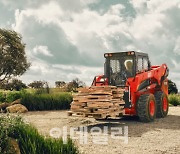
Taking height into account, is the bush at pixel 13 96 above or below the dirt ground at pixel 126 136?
above

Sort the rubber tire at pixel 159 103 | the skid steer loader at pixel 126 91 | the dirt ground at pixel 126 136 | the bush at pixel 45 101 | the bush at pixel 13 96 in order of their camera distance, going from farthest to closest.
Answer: the bush at pixel 13 96, the bush at pixel 45 101, the rubber tire at pixel 159 103, the skid steer loader at pixel 126 91, the dirt ground at pixel 126 136

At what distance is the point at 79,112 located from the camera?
12461 millimetres

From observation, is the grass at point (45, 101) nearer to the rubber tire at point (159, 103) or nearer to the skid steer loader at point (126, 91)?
the skid steer loader at point (126, 91)

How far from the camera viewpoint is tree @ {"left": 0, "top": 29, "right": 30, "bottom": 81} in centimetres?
3703

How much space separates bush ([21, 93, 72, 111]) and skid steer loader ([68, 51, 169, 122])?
242 inches

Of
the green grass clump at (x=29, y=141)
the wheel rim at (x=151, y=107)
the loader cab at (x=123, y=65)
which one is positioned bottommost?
the green grass clump at (x=29, y=141)

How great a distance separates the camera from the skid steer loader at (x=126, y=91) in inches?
484

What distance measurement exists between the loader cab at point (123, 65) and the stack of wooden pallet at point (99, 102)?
1.35 metres

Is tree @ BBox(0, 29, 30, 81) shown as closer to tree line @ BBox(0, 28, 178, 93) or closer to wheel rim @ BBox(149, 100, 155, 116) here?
tree line @ BBox(0, 28, 178, 93)

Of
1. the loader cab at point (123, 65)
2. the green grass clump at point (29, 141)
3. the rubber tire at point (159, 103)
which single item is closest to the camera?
the green grass clump at point (29, 141)

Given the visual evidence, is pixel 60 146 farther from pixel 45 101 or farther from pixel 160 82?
pixel 45 101

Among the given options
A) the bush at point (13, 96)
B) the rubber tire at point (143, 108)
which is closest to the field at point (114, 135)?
the rubber tire at point (143, 108)

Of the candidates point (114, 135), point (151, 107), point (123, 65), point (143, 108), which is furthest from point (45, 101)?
point (114, 135)

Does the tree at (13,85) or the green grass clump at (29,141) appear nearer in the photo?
the green grass clump at (29,141)
